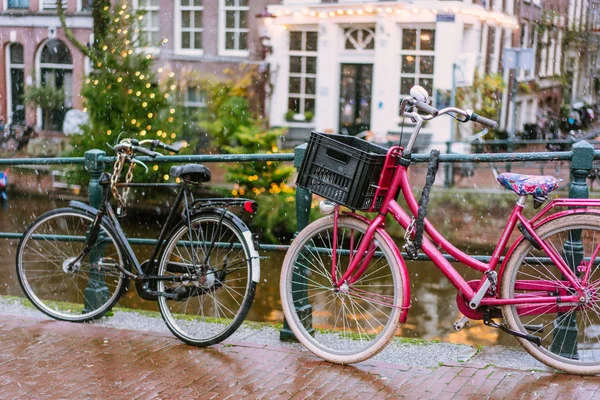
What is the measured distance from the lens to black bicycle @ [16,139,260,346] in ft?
13.5

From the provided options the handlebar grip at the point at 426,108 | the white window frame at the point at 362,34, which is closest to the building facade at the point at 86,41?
the white window frame at the point at 362,34

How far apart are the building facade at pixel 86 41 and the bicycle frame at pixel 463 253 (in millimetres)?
16246

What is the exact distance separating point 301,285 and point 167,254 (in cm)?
73

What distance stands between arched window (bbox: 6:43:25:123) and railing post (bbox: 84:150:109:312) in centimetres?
1819

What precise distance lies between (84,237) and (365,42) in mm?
16122

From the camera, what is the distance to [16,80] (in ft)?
73.0

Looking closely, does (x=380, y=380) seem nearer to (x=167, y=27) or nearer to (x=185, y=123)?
(x=185, y=123)

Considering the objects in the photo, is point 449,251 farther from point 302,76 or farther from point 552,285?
point 302,76

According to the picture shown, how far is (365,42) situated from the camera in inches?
793

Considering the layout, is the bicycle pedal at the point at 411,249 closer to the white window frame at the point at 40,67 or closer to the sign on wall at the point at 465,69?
the sign on wall at the point at 465,69

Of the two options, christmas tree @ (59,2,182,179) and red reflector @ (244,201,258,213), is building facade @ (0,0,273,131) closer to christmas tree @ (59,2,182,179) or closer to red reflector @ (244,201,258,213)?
christmas tree @ (59,2,182,179)

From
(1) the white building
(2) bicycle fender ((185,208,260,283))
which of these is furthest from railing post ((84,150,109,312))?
(1) the white building

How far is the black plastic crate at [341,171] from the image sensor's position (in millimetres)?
3617

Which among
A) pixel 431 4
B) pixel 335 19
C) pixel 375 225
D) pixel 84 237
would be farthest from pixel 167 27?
pixel 375 225
